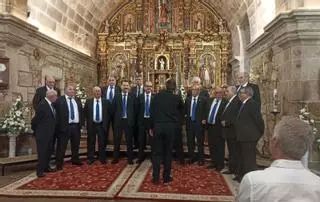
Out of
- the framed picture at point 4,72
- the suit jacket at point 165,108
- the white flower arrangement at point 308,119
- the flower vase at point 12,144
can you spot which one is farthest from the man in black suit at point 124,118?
the white flower arrangement at point 308,119

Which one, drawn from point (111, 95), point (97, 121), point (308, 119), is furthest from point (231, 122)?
point (111, 95)

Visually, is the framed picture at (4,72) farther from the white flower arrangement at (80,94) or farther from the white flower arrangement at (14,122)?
the white flower arrangement at (80,94)

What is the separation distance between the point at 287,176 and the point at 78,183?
15.8ft

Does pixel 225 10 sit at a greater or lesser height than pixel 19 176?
greater

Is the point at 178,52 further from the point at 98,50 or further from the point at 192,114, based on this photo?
the point at 192,114

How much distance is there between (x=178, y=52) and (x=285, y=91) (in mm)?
9418

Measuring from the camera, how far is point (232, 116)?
6516 mm

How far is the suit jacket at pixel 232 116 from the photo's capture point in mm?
6490

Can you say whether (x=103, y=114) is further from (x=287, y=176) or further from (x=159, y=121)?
(x=287, y=176)

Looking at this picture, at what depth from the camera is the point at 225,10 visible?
51.8ft

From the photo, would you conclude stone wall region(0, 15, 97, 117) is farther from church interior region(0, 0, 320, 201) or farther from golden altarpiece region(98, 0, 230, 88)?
golden altarpiece region(98, 0, 230, 88)

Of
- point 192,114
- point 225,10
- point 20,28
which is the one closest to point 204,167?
point 192,114

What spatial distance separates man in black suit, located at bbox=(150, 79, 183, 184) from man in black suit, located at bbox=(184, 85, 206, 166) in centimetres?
160

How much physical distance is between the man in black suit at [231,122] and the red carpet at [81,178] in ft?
6.85
